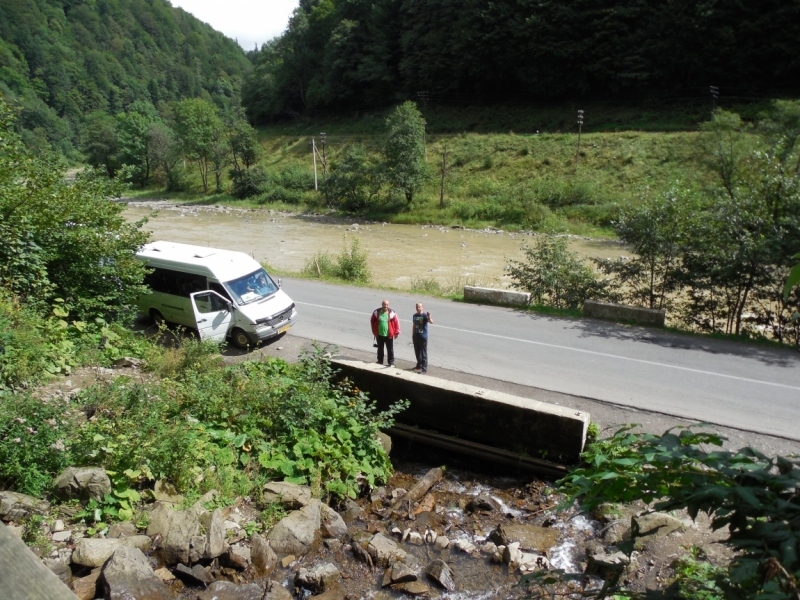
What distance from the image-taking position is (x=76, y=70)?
5979 inches

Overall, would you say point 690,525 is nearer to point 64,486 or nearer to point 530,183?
point 64,486

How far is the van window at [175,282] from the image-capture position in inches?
543

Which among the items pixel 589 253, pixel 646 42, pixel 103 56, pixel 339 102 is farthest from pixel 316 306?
pixel 103 56

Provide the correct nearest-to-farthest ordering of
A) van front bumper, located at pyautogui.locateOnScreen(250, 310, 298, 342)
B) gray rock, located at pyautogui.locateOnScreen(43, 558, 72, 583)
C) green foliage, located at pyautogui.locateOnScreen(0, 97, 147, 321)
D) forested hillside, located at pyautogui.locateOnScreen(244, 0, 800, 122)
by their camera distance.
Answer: gray rock, located at pyautogui.locateOnScreen(43, 558, 72, 583)
green foliage, located at pyautogui.locateOnScreen(0, 97, 147, 321)
van front bumper, located at pyautogui.locateOnScreen(250, 310, 298, 342)
forested hillside, located at pyautogui.locateOnScreen(244, 0, 800, 122)

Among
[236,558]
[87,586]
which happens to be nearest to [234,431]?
[236,558]

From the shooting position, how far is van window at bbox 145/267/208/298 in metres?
13.8

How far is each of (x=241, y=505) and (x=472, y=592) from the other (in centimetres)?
327

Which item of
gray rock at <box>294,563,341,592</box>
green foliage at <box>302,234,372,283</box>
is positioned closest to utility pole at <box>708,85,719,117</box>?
green foliage at <box>302,234,372,283</box>

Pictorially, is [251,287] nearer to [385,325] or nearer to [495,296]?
[385,325]

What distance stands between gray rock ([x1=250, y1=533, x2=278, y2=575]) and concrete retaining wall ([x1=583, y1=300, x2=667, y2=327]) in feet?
39.1

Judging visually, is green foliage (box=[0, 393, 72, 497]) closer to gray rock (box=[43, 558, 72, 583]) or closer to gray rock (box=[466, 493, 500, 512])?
gray rock (box=[43, 558, 72, 583])

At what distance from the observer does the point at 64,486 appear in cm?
684

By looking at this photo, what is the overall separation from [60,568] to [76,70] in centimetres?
18049

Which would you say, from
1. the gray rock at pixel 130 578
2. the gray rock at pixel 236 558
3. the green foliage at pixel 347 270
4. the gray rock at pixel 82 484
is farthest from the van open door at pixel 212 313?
the green foliage at pixel 347 270
